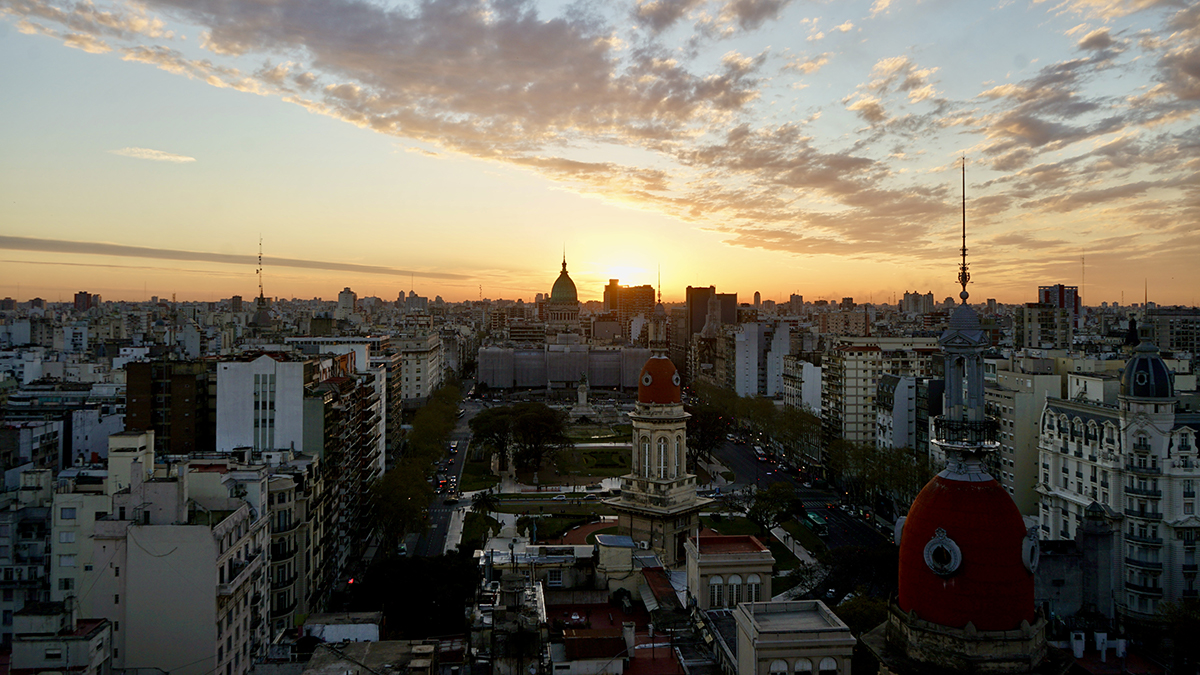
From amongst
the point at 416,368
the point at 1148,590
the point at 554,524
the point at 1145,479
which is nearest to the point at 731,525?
the point at 554,524

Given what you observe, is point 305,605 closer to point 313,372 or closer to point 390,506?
point 390,506

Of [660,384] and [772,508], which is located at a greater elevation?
[660,384]

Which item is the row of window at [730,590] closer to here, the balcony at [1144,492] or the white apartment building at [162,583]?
the white apartment building at [162,583]

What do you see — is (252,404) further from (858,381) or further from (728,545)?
(858,381)

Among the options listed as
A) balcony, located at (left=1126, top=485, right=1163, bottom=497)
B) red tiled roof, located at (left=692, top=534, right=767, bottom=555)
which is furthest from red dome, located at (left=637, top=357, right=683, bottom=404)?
balcony, located at (left=1126, top=485, right=1163, bottom=497)

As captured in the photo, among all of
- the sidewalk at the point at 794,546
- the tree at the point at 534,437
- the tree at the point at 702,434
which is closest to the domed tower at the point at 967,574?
the sidewalk at the point at 794,546
